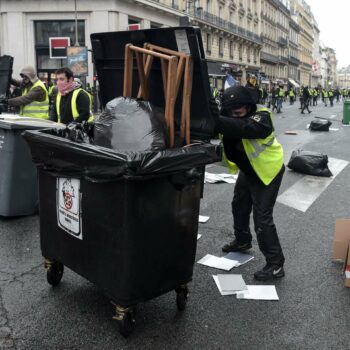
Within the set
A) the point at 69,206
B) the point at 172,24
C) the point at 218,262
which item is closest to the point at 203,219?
the point at 218,262

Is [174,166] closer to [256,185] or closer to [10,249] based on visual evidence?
[256,185]

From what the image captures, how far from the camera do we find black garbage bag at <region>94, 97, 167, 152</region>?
2.88m

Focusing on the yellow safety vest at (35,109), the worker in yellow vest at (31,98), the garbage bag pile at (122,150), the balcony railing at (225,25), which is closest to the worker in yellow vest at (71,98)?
the worker in yellow vest at (31,98)

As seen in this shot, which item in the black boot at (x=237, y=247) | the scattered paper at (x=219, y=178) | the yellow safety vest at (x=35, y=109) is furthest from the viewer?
the scattered paper at (x=219, y=178)

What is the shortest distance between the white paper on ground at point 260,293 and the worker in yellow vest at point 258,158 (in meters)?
0.16

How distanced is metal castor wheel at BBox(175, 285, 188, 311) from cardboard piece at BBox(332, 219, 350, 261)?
1.57 meters

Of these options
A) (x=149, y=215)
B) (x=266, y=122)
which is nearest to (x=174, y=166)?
(x=149, y=215)

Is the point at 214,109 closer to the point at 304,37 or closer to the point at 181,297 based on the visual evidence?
the point at 181,297

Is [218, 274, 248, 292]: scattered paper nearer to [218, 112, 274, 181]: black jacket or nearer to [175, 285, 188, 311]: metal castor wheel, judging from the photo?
[175, 285, 188, 311]: metal castor wheel

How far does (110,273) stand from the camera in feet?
9.27

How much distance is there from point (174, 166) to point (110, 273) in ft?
2.46

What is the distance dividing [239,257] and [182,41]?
84.1 inches

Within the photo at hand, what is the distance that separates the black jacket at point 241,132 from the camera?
3264 mm

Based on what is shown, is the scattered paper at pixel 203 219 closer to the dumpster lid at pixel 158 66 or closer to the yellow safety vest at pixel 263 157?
the yellow safety vest at pixel 263 157
